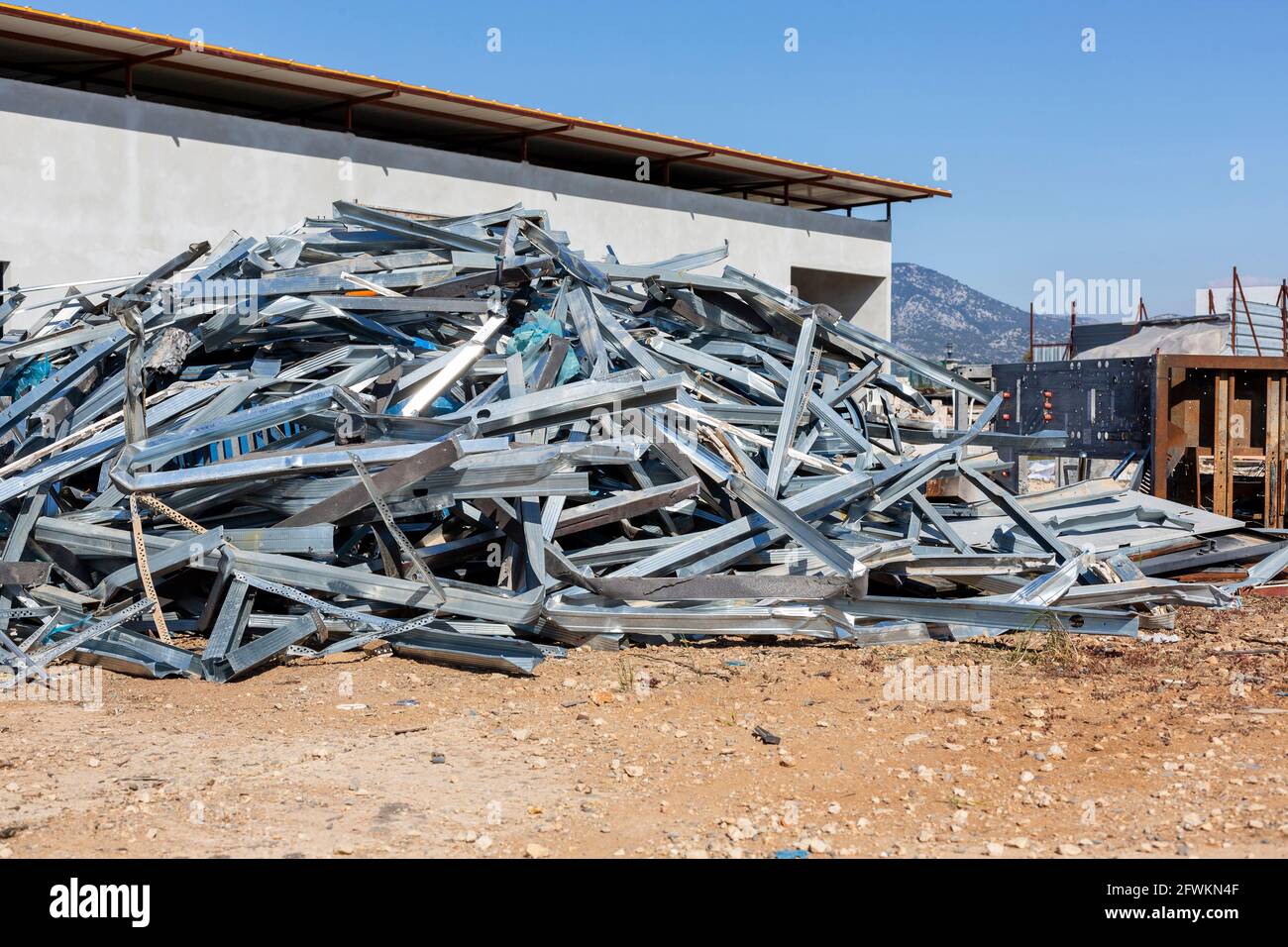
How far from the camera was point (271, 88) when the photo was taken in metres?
16.2

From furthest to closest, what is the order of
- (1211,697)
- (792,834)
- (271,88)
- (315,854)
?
(271,88), (1211,697), (792,834), (315,854)

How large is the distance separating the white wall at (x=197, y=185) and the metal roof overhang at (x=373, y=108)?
0.66m

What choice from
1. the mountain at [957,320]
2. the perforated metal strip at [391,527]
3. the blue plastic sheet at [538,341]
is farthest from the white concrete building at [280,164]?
the mountain at [957,320]

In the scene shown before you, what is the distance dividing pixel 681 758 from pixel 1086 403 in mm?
8641

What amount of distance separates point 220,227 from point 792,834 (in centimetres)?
1344

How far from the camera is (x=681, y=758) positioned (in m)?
4.53

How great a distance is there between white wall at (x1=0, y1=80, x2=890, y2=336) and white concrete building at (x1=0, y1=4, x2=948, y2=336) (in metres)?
0.02

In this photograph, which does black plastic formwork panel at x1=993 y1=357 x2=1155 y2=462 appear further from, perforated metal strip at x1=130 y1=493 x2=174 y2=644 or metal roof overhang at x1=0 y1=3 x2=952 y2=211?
metal roof overhang at x1=0 y1=3 x2=952 y2=211

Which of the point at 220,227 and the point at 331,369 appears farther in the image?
the point at 220,227

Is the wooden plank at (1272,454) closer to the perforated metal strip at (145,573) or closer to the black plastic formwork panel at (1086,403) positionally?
the black plastic formwork panel at (1086,403)

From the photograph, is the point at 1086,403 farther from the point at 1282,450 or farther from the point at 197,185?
the point at 197,185

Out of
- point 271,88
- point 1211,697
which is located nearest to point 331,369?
point 1211,697

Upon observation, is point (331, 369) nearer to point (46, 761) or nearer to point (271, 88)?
point (46, 761)

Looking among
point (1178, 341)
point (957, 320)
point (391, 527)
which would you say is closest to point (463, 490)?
point (391, 527)
